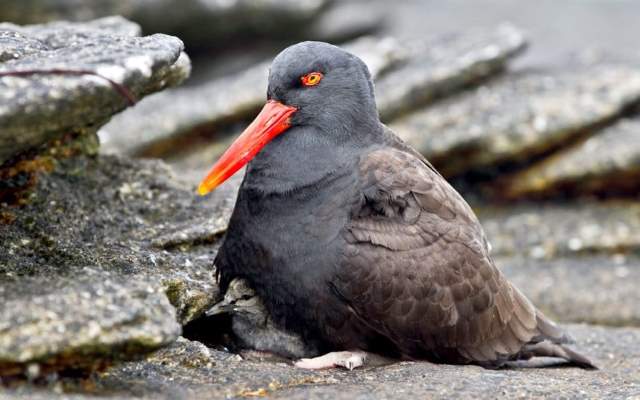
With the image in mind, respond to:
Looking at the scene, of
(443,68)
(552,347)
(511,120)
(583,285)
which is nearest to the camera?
(552,347)

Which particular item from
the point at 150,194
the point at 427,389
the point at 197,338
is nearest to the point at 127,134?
the point at 150,194

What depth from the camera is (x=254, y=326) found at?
571cm

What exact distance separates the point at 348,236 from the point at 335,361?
73 cm

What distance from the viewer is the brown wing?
5.36m

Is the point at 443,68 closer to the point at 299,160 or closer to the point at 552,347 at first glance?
the point at 552,347

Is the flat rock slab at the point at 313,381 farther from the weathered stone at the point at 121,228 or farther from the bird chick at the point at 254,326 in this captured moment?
the weathered stone at the point at 121,228

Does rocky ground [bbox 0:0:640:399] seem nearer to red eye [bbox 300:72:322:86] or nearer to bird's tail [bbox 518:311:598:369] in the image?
bird's tail [bbox 518:311:598:369]

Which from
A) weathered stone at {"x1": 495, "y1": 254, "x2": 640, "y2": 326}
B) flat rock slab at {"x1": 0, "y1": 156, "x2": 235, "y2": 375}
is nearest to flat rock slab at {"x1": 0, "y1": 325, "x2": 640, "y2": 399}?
flat rock slab at {"x1": 0, "y1": 156, "x2": 235, "y2": 375}

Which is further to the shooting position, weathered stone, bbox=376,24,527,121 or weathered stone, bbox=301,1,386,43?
weathered stone, bbox=301,1,386,43

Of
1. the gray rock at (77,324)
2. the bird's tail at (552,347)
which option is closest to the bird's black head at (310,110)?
the gray rock at (77,324)

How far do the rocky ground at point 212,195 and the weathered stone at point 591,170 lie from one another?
0.06 feet

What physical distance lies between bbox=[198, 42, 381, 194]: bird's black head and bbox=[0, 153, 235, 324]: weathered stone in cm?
83

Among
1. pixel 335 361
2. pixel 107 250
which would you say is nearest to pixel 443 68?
pixel 335 361

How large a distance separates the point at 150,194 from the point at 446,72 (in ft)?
15.2
